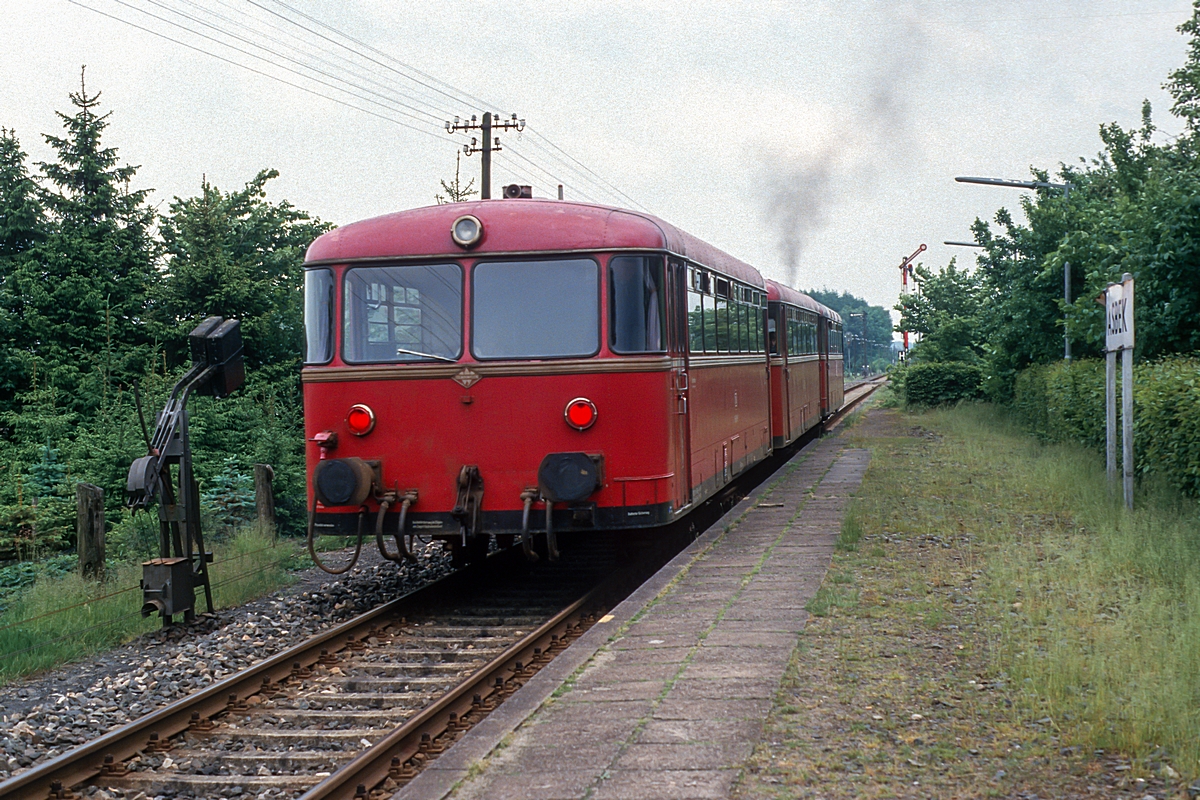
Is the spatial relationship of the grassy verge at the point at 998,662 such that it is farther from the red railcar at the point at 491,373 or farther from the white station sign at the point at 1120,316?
the red railcar at the point at 491,373

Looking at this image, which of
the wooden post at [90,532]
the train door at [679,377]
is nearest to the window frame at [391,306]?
the train door at [679,377]

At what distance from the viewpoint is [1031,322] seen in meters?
25.2

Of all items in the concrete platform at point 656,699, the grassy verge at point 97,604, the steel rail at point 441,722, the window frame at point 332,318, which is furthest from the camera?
the window frame at point 332,318

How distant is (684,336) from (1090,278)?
11032 millimetres

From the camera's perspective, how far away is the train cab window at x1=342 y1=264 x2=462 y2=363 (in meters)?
9.73

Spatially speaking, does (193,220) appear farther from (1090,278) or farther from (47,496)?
(1090,278)

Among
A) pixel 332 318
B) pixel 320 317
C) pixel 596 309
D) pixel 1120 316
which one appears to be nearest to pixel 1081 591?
pixel 596 309

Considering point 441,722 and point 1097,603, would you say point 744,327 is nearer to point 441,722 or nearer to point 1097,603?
point 1097,603

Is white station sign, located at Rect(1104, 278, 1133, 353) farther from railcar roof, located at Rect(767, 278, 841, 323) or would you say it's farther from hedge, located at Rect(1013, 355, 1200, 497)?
railcar roof, located at Rect(767, 278, 841, 323)

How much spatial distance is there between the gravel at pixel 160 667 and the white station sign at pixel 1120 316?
656cm

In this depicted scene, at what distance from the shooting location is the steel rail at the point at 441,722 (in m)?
5.63

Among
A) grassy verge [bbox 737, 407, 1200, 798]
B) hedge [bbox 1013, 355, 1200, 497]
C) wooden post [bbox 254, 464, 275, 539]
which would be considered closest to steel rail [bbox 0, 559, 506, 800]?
grassy verge [bbox 737, 407, 1200, 798]

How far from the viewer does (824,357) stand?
27.1 m

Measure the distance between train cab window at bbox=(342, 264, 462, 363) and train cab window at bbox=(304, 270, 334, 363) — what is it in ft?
0.42
